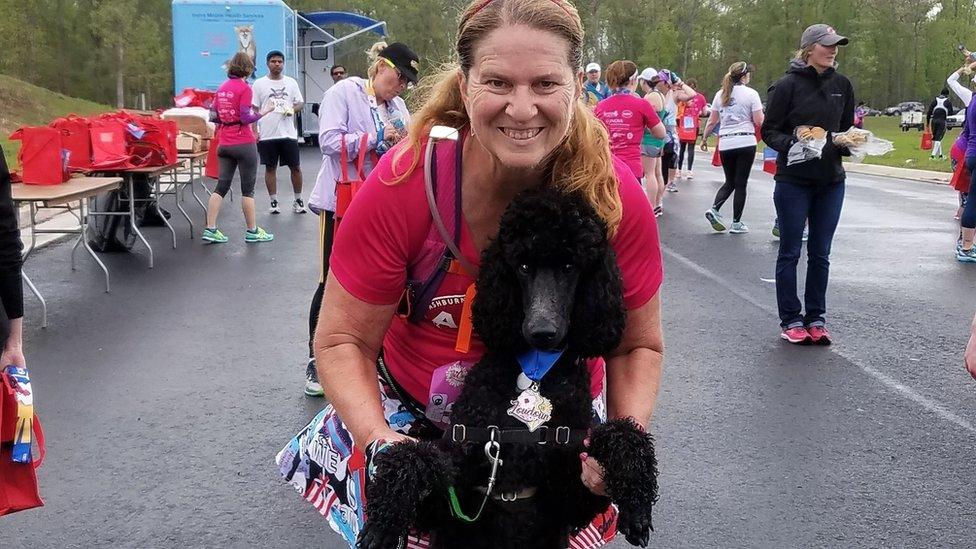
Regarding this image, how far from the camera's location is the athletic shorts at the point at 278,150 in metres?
12.7

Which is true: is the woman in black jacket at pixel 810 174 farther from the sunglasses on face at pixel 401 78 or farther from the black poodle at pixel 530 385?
the black poodle at pixel 530 385

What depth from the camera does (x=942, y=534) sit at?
3.86 meters

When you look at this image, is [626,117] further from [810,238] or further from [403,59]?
[403,59]

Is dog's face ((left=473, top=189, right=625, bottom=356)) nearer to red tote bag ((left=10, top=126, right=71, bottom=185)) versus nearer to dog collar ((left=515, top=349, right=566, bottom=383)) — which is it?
dog collar ((left=515, top=349, right=566, bottom=383))

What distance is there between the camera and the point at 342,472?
7.27ft

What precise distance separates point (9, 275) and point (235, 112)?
796 cm

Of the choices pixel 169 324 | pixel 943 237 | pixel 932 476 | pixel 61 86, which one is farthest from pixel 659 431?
pixel 61 86

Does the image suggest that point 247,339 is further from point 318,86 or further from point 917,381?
point 318,86

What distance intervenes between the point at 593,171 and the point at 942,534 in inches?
109

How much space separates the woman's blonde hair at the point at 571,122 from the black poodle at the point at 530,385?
9cm

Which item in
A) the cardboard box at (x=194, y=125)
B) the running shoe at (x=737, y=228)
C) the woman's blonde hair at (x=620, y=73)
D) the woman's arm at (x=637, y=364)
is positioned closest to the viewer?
the woman's arm at (x=637, y=364)

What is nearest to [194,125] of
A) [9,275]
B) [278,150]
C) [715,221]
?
[278,150]

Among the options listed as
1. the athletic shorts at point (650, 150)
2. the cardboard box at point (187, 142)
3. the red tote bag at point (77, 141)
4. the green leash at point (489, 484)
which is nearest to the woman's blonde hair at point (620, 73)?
the athletic shorts at point (650, 150)

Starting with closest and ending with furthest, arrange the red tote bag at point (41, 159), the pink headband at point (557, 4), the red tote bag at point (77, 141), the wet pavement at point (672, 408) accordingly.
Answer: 1. the pink headband at point (557, 4)
2. the wet pavement at point (672, 408)
3. the red tote bag at point (41, 159)
4. the red tote bag at point (77, 141)
